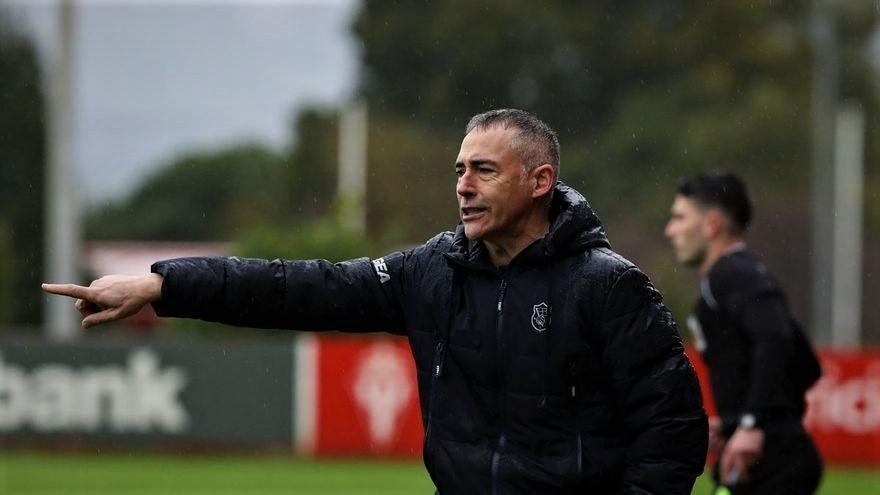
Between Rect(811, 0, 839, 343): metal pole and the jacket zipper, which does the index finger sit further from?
Rect(811, 0, 839, 343): metal pole

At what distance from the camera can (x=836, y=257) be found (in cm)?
3903

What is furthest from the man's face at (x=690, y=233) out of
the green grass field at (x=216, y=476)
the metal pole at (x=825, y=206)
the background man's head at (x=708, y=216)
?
the metal pole at (x=825, y=206)

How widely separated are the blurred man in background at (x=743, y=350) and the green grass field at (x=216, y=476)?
22.0ft

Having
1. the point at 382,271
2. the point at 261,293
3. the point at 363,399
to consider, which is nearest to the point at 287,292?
the point at 261,293

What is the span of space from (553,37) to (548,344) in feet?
155

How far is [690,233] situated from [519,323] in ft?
10.9

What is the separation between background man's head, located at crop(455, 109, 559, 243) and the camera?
5445mm

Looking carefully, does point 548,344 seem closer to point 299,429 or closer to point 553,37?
point 299,429

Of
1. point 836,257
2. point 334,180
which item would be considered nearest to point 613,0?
point 334,180

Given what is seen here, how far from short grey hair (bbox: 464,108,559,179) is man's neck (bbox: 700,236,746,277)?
116 inches

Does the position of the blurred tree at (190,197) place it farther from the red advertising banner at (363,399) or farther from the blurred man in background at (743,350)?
the blurred man in background at (743,350)

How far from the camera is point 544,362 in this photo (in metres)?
5.29

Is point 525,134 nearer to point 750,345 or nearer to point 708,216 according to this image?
point 750,345

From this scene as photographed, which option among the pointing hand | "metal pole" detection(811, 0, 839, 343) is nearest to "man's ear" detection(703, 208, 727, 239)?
the pointing hand
